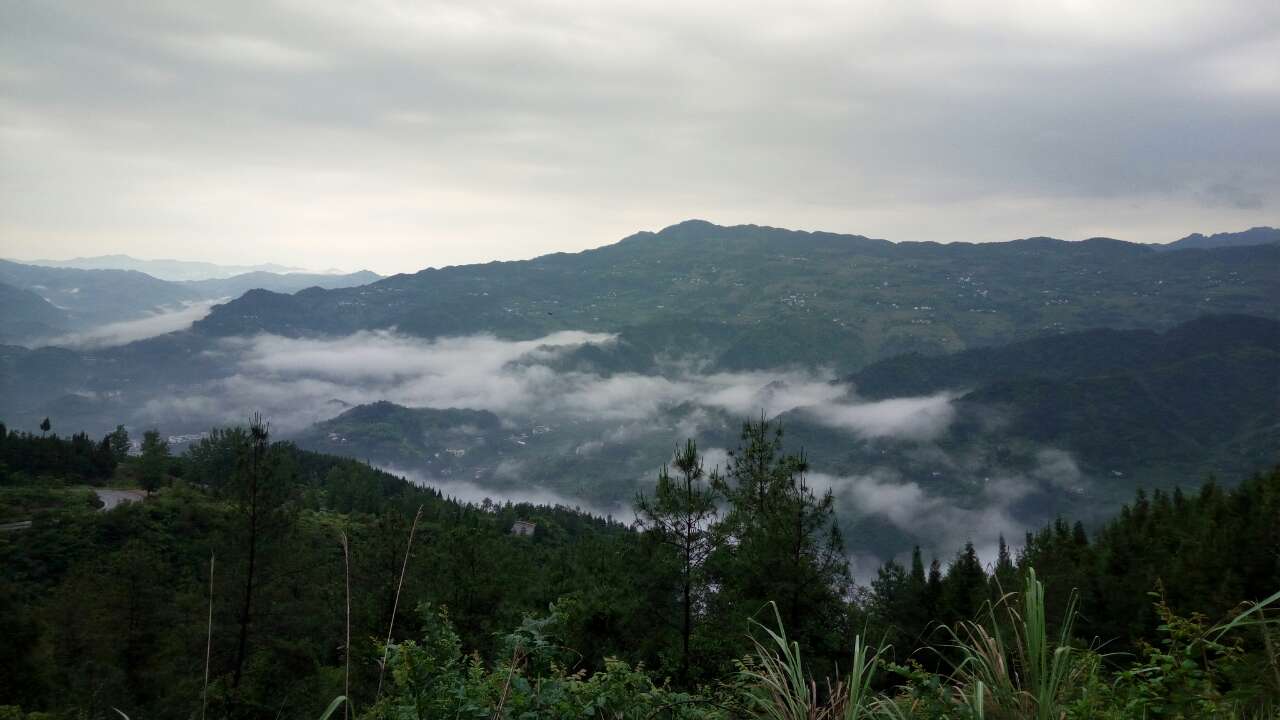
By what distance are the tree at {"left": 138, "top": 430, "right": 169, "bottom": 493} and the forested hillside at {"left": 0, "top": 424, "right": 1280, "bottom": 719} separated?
251ft

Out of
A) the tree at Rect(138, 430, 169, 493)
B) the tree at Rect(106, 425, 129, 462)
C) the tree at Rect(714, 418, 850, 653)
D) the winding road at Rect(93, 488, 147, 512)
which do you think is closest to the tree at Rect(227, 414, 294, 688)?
the tree at Rect(714, 418, 850, 653)

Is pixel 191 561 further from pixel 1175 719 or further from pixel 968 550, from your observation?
pixel 1175 719

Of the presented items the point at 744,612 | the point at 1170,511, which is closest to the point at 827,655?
the point at 744,612

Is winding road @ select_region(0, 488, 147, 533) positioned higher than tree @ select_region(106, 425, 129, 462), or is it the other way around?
tree @ select_region(106, 425, 129, 462)

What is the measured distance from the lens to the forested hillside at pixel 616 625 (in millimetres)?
4148

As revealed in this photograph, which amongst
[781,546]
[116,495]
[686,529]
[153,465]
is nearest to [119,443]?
[153,465]

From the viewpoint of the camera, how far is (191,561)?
58.4 metres

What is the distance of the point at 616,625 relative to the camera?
18.0m

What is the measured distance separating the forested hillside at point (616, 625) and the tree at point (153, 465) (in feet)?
251

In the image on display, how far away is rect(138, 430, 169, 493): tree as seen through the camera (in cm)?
9681

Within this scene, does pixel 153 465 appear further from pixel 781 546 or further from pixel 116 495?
pixel 781 546

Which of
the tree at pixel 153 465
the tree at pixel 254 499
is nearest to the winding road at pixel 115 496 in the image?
the tree at pixel 153 465

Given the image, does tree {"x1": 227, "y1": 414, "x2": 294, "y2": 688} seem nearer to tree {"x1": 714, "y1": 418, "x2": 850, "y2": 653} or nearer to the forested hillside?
the forested hillside

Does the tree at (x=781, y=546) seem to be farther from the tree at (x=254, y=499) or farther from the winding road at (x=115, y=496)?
the winding road at (x=115, y=496)
